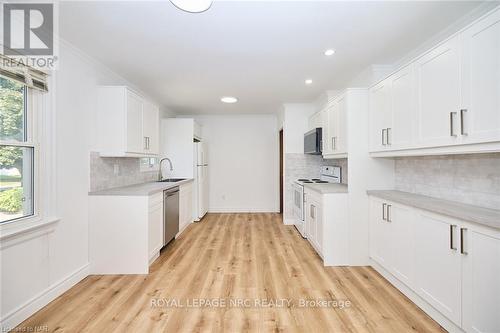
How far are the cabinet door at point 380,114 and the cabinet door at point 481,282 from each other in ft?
4.40

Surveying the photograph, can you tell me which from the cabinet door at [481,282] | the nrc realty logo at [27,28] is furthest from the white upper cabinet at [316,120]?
the nrc realty logo at [27,28]

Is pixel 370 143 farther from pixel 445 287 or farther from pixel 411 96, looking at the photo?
pixel 445 287

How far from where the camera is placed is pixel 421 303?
2.03m

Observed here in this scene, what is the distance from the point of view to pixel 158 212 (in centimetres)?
314

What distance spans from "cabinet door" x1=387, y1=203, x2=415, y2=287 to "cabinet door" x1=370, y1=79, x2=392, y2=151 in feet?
2.46

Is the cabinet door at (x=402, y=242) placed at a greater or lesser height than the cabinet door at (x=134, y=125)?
lesser

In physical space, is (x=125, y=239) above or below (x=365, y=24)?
below

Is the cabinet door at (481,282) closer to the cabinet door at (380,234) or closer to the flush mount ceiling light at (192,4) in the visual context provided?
the cabinet door at (380,234)

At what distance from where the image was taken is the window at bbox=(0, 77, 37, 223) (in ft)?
6.18

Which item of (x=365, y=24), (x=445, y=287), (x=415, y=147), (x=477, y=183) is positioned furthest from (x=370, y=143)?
(x=445, y=287)

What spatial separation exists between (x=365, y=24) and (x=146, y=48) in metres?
2.18

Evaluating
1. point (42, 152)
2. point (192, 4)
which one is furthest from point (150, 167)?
point (192, 4)

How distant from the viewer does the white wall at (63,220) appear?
1.87 m

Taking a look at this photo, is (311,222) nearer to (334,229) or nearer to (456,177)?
(334,229)
